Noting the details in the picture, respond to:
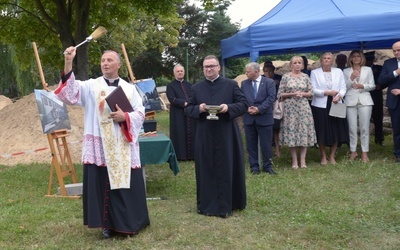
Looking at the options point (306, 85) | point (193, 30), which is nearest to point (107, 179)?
point (306, 85)

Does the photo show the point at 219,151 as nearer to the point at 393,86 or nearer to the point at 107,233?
the point at 107,233

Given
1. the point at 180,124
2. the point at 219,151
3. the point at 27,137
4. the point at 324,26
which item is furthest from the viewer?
the point at 27,137

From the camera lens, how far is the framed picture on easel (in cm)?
751

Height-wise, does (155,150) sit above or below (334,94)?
below

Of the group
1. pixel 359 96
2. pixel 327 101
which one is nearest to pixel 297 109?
pixel 327 101

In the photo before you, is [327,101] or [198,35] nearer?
[327,101]

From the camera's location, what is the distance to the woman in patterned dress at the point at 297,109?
8.70 m

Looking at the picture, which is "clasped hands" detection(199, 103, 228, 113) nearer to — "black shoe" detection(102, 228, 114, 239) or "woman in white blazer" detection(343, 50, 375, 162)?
"black shoe" detection(102, 228, 114, 239)

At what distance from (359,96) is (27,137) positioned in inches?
304

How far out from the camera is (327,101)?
909 centimetres

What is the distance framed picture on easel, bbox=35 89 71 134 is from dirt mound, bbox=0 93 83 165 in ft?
11.7

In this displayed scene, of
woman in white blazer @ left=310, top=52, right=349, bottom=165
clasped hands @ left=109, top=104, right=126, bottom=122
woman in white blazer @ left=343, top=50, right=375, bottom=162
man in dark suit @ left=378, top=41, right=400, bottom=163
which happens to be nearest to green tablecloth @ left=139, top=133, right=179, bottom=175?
clasped hands @ left=109, top=104, right=126, bottom=122

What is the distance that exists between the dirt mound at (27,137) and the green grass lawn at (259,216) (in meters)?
2.85

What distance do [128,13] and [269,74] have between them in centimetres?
831
